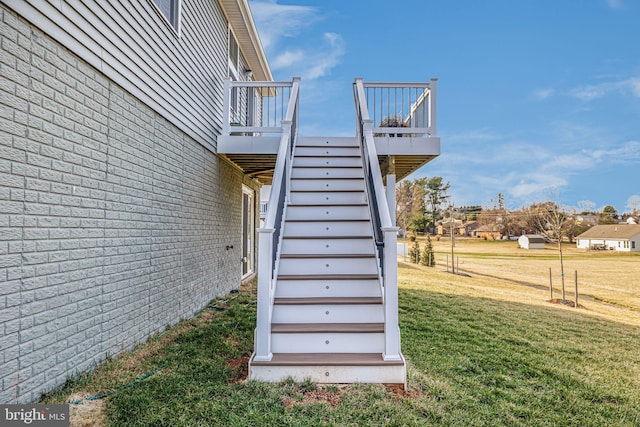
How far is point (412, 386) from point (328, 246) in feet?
5.79

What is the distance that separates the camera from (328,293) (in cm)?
354

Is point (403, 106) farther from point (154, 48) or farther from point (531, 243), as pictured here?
point (531, 243)

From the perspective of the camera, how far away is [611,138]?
4922 centimetres

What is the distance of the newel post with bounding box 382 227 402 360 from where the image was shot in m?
2.88

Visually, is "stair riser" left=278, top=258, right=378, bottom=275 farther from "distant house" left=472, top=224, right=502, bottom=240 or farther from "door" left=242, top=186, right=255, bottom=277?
"distant house" left=472, top=224, right=502, bottom=240

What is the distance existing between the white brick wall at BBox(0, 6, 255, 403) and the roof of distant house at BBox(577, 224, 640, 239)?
167 feet

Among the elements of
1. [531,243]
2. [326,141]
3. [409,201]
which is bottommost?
[531,243]

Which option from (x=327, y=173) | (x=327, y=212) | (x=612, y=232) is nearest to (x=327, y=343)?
(x=327, y=212)

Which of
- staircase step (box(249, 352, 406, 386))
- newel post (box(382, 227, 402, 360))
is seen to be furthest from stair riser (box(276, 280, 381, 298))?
staircase step (box(249, 352, 406, 386))

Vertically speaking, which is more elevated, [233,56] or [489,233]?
[233,56]

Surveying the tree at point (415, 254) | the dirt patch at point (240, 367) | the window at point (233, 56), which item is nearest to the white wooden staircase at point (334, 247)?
the dirt patch at point (240, 367)

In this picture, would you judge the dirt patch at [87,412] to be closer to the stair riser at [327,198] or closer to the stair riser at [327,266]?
the stair riser at [327,266]

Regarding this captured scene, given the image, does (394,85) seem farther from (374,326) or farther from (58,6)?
(58,6)

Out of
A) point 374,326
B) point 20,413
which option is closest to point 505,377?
point 374,326
